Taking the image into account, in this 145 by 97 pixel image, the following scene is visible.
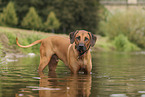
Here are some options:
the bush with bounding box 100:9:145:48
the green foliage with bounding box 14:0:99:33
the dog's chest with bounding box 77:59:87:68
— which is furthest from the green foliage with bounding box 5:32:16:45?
the green foliage with bounding box 14:0:99:33

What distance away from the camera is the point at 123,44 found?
31.9 meters

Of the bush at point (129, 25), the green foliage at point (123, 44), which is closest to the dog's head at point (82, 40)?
the green foliage at point (123, 44)

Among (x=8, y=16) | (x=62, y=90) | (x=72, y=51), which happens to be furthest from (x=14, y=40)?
(x=8, y=16)

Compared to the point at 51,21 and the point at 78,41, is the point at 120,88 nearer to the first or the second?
the point at 78,41

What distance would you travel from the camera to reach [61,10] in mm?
51688

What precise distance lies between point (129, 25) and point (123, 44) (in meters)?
3.04

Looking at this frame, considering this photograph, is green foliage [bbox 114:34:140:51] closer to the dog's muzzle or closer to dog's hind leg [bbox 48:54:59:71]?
dog's hind leg [bbox 48:54:59:71]

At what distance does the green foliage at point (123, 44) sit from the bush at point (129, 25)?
1506mm

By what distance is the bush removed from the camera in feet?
111

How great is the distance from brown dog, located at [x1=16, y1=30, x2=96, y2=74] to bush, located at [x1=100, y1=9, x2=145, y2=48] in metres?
25.0

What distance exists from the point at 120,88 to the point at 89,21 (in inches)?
1840

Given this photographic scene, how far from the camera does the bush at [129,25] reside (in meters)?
33.8

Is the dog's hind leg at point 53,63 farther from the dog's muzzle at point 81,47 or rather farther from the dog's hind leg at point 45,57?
the dog's muzzle at point 81,47

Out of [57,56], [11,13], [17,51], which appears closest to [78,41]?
[57,56]
